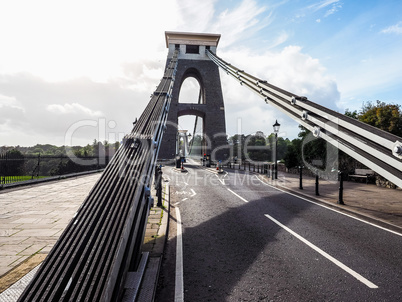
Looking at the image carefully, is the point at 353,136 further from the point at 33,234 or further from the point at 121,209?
the point at 33,234

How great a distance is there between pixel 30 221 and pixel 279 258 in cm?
609

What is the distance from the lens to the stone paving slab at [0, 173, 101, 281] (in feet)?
12.9

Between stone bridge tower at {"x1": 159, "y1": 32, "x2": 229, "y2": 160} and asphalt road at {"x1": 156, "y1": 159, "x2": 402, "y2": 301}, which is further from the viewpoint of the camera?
stone bridge tower at {"x1": 159, "y1": 32, "x2": 229, "y2": 160}

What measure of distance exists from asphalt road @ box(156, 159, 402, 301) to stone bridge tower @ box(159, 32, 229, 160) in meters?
31.5

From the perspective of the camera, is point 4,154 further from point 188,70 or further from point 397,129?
point 188,70

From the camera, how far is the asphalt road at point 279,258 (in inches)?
117

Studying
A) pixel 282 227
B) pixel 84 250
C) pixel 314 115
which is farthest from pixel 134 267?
pixel 314 115

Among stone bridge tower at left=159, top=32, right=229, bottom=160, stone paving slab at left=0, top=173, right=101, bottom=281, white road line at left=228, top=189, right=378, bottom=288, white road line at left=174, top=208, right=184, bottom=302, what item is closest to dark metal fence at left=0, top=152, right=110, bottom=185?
stone paving slab at left=0, top=173, right=101, bottom=281

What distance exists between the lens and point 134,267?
3.23 m

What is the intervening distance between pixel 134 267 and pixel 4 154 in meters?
11.1

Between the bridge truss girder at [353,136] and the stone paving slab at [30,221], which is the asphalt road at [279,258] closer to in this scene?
the bridge truss girder at [353,136]

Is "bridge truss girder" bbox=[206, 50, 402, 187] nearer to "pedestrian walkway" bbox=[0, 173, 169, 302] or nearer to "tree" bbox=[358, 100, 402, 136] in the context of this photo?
"pedestrian walkway" bbox=[0, 173, 169, 302]

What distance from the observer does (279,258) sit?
12.7 ft

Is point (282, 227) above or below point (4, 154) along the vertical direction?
below
